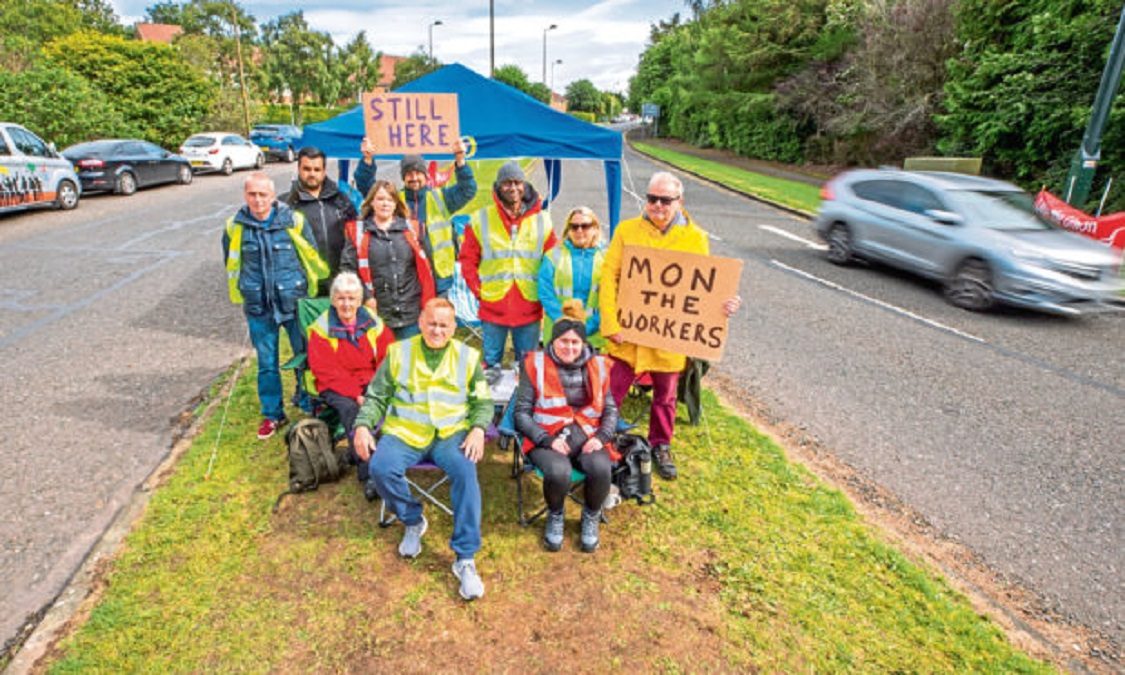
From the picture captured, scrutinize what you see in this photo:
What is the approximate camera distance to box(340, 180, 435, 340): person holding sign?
4.58 meters

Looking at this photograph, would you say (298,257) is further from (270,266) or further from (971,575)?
(971,575)

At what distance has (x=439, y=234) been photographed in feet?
18.4

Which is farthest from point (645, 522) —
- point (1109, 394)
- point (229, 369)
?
point (1109, 394)

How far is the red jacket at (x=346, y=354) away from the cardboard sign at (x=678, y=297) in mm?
1743

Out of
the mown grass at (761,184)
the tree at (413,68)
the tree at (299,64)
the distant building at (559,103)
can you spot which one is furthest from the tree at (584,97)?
the mown grass at (761,184)

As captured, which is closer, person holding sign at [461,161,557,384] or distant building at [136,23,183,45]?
person holding sign at [461,161,557,384]

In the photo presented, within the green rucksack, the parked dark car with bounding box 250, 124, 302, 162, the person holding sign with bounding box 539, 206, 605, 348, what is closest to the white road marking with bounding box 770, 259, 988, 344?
the person holding sign with bounding box 539, 206, 605, 348

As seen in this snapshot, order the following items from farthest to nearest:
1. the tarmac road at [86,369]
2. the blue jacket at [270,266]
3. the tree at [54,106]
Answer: the tree at [54,106] < the blue jacket at [270,266] < the tarmac road at [86,369]

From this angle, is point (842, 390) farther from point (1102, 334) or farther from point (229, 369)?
point (229, 369)

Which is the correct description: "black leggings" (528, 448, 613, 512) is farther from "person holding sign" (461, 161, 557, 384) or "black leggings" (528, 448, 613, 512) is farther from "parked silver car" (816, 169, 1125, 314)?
"parked silver car" (816, 169, 1125, 314)

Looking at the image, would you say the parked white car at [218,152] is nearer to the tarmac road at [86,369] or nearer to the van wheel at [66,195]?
the van wheel at [66,195]

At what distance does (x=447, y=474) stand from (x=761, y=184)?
22202 millimetres

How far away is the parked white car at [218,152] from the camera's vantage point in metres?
23.1

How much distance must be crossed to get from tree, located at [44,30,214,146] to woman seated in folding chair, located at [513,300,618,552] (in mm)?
30068
